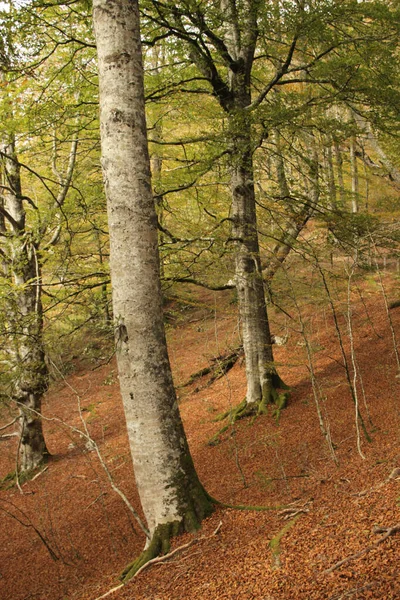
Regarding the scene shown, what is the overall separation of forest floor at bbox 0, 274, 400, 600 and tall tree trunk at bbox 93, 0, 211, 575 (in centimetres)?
52

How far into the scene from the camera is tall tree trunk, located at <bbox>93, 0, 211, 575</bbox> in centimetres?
360

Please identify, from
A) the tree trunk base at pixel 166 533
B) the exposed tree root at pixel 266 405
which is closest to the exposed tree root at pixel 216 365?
the exposed tree root at pixel 266 405

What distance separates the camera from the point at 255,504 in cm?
475

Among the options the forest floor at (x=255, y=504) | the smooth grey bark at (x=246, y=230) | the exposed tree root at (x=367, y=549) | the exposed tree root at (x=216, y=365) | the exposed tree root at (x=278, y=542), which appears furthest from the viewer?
the exposed tree root at (x=216, y=365)

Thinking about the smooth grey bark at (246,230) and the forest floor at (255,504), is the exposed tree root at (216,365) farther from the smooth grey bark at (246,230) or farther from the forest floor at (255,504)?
the smooth grey bark at (246,230)

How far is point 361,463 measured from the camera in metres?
4.62

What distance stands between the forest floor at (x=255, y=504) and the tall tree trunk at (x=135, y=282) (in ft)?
1.71

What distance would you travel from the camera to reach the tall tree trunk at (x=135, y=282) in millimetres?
3598

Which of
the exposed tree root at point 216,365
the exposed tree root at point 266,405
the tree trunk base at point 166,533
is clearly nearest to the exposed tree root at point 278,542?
the tree trunk base at point 166,533

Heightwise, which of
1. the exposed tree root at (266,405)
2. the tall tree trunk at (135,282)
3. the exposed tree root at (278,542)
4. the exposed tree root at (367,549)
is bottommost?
the exposed tree root at (266,405)

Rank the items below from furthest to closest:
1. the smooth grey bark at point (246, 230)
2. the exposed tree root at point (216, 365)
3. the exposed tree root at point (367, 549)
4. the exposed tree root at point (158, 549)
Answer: the exposed tree root at point (216, 365), the smooth grey bark at point (246, 230), the exposed tree root at point (158, 549), the exposed tree root at point (367, 549)

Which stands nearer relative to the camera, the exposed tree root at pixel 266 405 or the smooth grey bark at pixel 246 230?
the smooth grey bark at pixel 246 230

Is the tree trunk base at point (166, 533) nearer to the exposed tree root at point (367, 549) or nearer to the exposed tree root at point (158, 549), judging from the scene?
the exposed tree root at point (158, 549)

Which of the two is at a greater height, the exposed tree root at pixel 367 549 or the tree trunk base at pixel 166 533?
the exposed tree root at pixel 367 549
